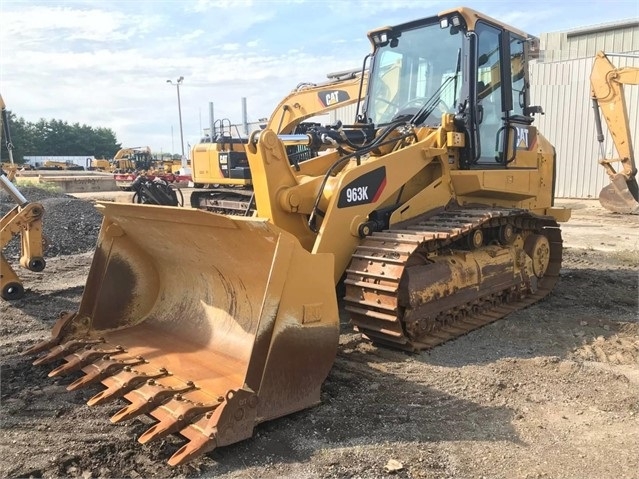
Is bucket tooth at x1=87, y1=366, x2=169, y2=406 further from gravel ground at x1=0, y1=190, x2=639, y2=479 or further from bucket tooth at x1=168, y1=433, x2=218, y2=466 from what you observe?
bucket tooth at x1=168, y1=433, x2=218, y2=466

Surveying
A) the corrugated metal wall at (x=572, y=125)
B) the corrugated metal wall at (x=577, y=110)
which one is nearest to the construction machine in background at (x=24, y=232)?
the corrugated metal wall at (x=577, y=110)

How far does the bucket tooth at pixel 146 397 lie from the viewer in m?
3.16

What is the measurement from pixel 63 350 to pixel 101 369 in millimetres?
586

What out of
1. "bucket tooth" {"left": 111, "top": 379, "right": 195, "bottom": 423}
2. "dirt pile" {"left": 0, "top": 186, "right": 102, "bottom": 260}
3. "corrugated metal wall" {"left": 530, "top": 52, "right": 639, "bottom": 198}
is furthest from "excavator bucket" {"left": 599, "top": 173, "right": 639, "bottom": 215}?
"bucket tooth" {"left": 111, "top": 379, "right": 195, "bottom": 423}

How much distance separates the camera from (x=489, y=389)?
386 centimetres

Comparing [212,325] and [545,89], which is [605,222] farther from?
[212,325]

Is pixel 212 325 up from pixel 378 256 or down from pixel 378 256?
down

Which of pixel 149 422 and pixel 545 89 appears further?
pixel 545 89

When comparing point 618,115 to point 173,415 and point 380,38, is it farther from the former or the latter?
point 173,415

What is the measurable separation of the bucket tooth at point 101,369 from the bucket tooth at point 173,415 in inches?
29.0

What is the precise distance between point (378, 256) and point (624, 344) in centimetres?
227

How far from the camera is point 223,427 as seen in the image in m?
2.92

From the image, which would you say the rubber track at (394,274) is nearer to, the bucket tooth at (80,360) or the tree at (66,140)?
the bucket tooth at (80,360)

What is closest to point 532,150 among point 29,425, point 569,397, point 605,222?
point 569,397
